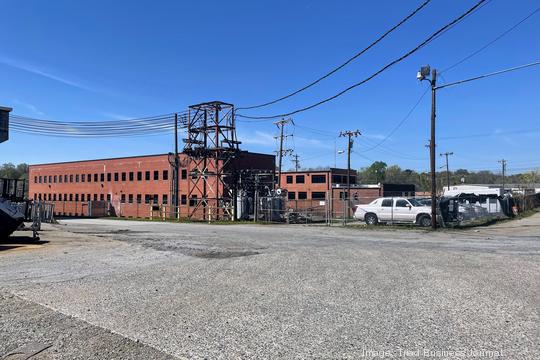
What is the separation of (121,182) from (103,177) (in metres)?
5.02

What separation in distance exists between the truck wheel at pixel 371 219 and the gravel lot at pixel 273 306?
15830 mm

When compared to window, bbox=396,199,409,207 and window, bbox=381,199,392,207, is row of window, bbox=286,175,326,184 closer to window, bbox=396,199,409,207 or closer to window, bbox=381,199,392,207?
window, bbox=381,199,392,207

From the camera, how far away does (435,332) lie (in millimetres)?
5715

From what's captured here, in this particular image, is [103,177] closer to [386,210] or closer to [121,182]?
[121,182]

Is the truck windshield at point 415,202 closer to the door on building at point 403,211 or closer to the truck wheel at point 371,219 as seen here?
the door on building at point 403,211

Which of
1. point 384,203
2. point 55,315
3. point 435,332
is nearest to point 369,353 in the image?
point 435,332

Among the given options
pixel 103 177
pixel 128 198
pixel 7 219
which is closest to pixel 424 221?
pixel 7 219

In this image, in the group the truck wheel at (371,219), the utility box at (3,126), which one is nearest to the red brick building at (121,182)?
the truck wheel at (371,219)

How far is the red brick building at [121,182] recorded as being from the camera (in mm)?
52938

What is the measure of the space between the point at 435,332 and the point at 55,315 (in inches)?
206

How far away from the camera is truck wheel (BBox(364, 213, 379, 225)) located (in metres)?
28.8

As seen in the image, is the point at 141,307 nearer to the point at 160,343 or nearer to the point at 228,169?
the point at 160,343

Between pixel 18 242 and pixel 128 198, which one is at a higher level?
pixel 128 198

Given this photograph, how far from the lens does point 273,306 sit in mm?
7109
